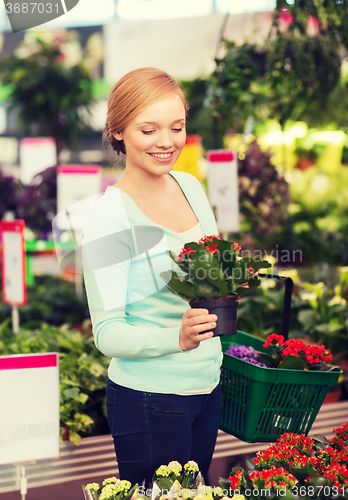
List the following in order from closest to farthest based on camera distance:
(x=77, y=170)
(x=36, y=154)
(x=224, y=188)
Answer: (x=224, y=188), (x=77, y=170), (x=36, y=154)

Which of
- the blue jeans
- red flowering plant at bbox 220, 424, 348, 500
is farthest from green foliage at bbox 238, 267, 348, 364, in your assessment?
the blue jeans

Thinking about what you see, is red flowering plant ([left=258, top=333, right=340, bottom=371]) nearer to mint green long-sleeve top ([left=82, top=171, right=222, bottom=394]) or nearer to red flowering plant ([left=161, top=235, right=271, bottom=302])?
mint green long-sleeve top ([left=82, top=171, right=222, bottom=394])

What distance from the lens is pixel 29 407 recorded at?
1.60 meters

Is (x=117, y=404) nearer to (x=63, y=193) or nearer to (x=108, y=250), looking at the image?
(x=108, y=250)

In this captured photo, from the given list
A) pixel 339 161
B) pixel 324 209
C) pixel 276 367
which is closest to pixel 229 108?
pixel 276 367

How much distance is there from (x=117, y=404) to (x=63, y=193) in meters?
3.08

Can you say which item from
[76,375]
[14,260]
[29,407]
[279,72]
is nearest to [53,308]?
[14,260]

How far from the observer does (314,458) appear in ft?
3.99

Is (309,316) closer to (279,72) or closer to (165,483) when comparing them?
(279,72)

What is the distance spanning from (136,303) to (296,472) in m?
0.51

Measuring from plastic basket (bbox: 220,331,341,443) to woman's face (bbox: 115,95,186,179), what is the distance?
1.92 ft

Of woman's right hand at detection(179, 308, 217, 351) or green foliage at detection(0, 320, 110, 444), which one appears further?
green foliage at detection(0, 320, 110, 444)

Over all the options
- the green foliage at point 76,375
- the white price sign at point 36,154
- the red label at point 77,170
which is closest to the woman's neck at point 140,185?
the green foliage at point 76,375

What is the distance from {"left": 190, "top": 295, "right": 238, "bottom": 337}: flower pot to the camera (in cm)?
107
